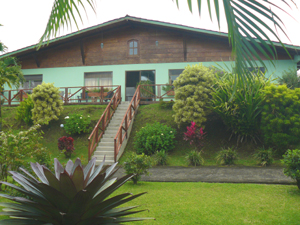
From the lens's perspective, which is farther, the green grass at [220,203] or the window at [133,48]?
the window at [133,48]

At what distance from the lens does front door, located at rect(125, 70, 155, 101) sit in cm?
1922

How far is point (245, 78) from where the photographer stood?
58.1 inches

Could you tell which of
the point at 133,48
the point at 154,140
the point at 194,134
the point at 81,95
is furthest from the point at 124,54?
the point at 194,134

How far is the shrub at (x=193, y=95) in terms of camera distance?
1220 cm

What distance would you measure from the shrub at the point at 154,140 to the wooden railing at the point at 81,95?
5.99 metres

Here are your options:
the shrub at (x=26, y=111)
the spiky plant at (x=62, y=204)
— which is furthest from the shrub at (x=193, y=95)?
the spiky plant at (x=62, y=204)

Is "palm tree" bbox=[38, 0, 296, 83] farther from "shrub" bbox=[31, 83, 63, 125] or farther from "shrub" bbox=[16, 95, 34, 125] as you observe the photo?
"shrub" bbox=[16, 95, 34, 125]

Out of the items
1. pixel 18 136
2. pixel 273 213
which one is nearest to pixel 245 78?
pixel 273 213

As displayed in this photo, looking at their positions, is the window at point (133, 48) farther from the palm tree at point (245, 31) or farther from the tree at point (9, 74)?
the palm tree at point (245, 31)

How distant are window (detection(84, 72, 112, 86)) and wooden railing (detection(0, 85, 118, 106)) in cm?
53

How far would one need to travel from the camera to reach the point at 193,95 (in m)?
12.4

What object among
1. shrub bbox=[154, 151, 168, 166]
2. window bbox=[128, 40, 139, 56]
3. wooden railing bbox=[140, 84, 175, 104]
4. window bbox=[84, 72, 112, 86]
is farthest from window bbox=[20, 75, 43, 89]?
shrub bbox=[154, 151, 168, 166]

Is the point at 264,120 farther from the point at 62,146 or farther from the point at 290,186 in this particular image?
the point at 62,146

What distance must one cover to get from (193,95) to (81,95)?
9.68 m
